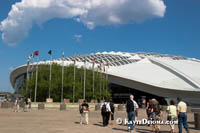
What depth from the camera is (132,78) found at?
43656 mm

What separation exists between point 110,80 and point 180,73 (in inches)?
588

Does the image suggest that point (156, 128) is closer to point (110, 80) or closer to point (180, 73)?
point (180, 73)

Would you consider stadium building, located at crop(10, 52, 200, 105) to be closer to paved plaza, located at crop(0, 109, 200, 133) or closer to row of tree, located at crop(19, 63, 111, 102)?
row of tree, located at crop(19, 63, 111, 102)

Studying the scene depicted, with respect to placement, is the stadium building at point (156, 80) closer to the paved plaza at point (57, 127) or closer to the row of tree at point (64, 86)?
the row of tree at point (64, 86)

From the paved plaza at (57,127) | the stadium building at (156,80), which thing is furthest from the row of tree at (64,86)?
the paved plaza at (57,127)

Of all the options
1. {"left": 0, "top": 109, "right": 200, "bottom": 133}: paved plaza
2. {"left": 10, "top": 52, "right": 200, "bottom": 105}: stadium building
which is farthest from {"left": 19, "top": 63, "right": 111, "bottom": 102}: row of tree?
{"left": 0, "top": 109, "right": 200, "bottom": 133}: paved plaza

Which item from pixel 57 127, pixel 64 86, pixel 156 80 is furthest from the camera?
pixel 156 80

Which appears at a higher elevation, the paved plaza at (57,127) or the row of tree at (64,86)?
the row of tree at (64,86)

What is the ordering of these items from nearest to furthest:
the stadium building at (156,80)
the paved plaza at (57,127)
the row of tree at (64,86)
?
the paved plaza at (57,127)
the row of tree at (64,86)
the stadium building at (156,80)

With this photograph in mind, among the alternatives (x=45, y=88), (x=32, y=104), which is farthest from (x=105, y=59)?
(x=32, y=104)

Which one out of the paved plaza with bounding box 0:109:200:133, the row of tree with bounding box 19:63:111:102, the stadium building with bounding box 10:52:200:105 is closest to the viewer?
the paved plaza with bounding box 0:109:200:133

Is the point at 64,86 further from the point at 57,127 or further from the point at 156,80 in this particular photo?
the point at 57,127

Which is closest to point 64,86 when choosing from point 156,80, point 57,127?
point 156,80

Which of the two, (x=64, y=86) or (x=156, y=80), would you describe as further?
(x=156, y=80)
